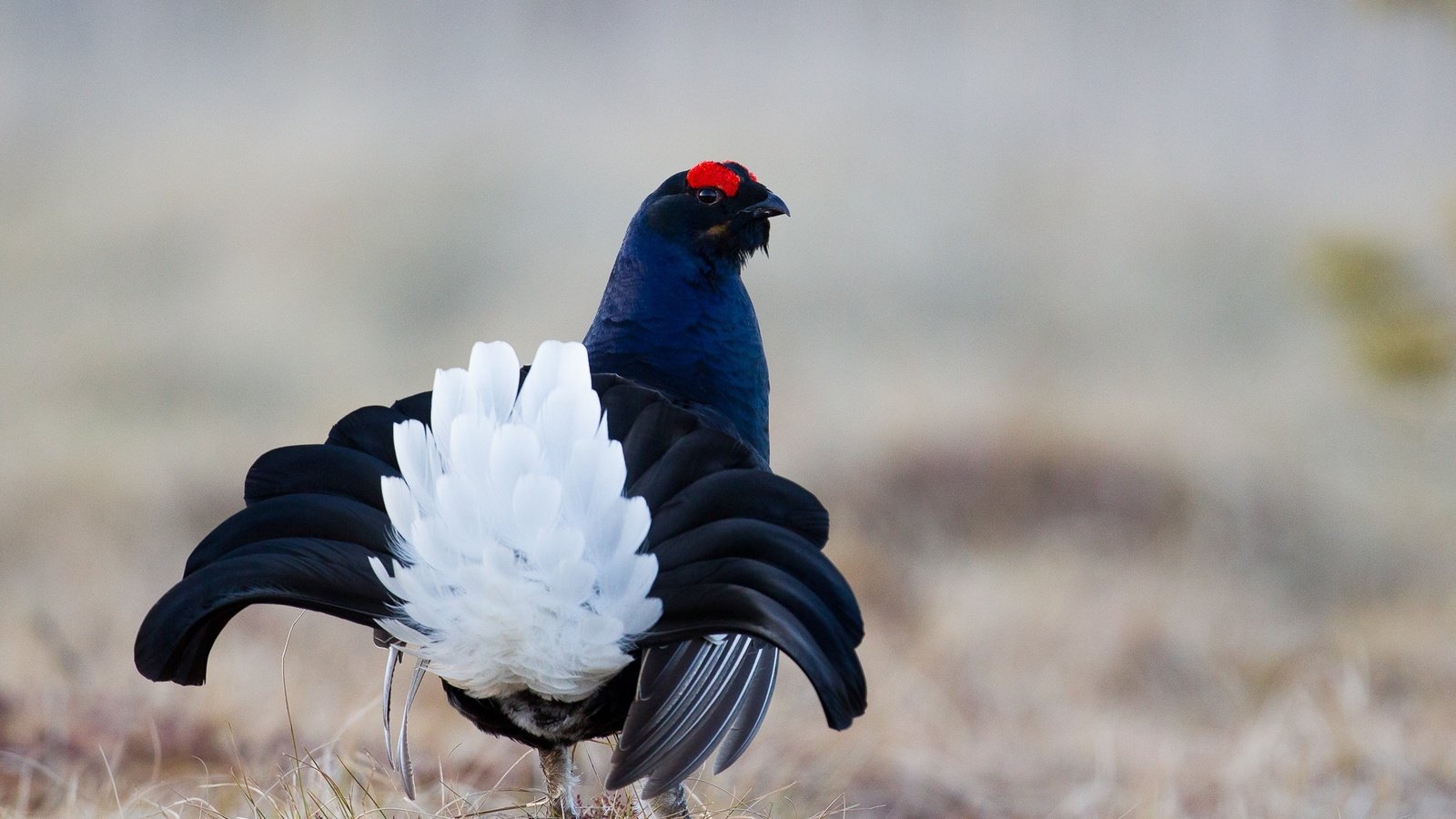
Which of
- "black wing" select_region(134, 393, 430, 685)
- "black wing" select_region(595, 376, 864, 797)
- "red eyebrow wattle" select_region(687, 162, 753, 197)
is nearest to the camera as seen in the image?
"black wing" select_region(595, 376, 864, 797)

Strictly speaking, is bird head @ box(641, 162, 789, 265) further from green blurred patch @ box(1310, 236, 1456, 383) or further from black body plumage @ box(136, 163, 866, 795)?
green blurred patch @ box(1310, 236, 1456, 383)

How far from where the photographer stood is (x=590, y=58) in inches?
492

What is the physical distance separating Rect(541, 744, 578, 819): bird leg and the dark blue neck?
0.56 meters

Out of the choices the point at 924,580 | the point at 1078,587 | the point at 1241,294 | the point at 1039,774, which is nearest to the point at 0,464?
the point at 924,580

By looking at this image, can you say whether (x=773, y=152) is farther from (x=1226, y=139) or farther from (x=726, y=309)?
(x=726, y=309)

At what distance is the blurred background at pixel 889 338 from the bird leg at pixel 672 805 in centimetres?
26

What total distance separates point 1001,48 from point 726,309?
10185mm

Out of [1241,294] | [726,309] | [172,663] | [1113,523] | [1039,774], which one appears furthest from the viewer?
[1241,294]

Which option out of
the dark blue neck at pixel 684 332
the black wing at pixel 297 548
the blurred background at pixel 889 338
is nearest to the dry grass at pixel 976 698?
the blurred background at pixel 889 338

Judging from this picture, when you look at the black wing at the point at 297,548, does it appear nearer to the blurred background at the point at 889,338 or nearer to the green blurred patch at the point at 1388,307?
the blurred background at the point at 889,338

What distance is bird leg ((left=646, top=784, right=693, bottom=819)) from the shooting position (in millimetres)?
2109

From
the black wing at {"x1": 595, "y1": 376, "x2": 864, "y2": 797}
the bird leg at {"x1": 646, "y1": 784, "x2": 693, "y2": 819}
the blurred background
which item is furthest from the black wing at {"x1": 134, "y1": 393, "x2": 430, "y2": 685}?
the blurred background

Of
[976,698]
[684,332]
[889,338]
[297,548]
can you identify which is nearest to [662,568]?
[297,548]

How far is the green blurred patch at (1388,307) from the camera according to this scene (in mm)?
4457
